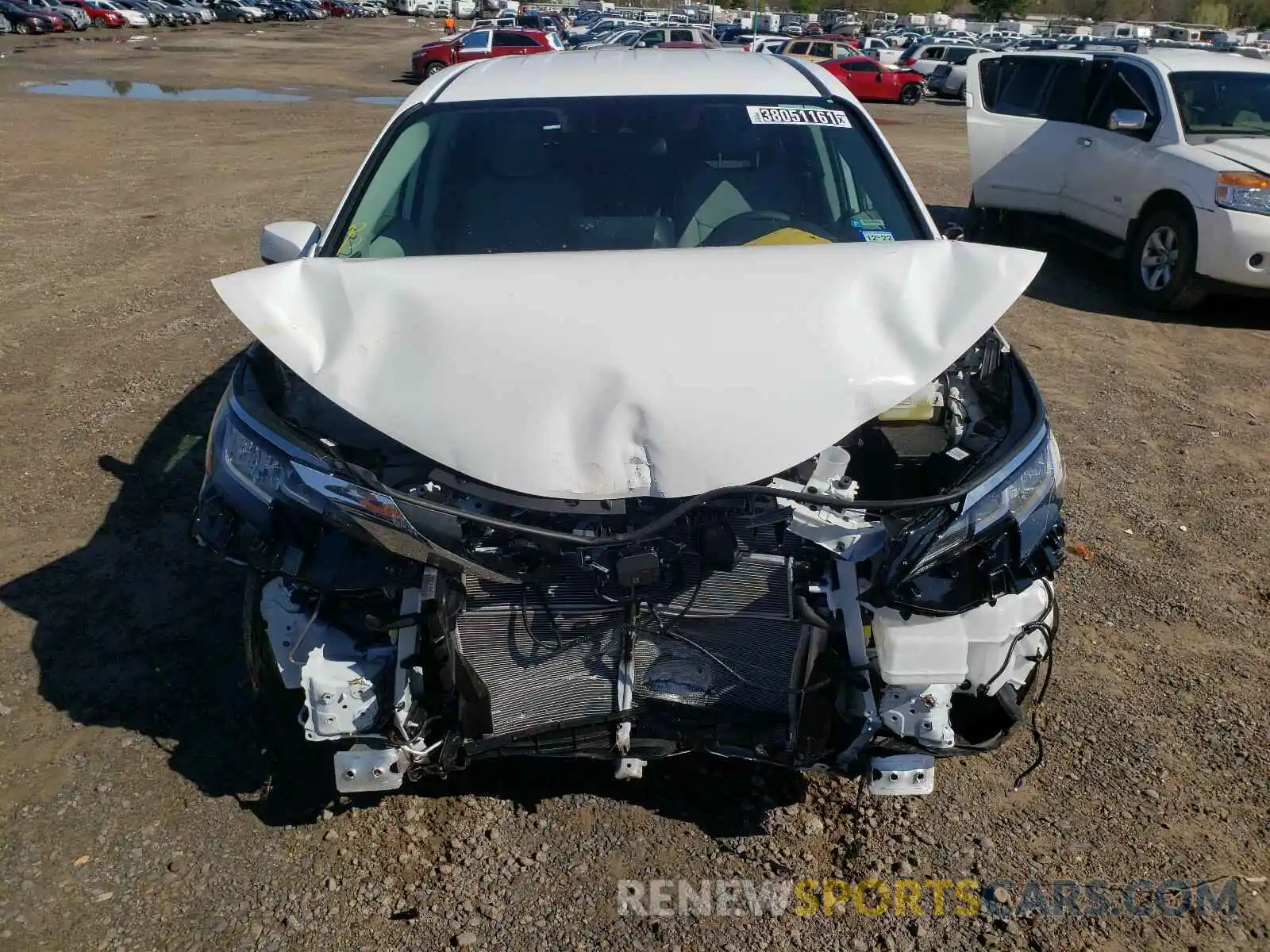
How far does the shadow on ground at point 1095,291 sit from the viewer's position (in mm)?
7453

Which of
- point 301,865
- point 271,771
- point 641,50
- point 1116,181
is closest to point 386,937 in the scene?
point 301,865

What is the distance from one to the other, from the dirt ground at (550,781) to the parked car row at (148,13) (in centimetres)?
4420

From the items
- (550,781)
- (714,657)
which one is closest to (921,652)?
(714,657)

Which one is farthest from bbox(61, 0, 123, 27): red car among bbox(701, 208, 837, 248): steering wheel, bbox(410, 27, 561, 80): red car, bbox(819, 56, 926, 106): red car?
bbox(701, 208, 837, 248): steering wheel

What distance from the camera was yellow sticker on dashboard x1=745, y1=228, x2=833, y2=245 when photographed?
3471mm

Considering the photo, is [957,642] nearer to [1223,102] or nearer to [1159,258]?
[1159,258]

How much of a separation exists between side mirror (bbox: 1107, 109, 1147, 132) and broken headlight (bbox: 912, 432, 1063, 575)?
237 inches

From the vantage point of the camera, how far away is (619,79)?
389cm

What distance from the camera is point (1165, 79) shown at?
782 cm

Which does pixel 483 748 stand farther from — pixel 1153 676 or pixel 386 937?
pixel 1153 676

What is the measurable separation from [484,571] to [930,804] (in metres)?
1.49

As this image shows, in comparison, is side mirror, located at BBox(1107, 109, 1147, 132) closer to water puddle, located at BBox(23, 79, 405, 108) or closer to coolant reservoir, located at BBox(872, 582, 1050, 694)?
coolant reservoir, located at BBox(872, 582, 1050, 694)

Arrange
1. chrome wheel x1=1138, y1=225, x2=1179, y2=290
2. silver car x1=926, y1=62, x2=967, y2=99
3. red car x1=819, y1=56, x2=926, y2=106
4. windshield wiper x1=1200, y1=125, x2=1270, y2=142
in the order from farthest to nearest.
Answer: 1. silver car x1=926, y1=62, x2=967, y2=99
2. red car x1=819, y1=56, x2=926, y2=106
3. windshield wiper x1=1200, y1=125, x2=1270, y2=142
4. chrome wheel x1=1138, y1=225, x2=1179, y2=290

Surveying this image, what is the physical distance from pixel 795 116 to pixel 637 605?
2.19 m
